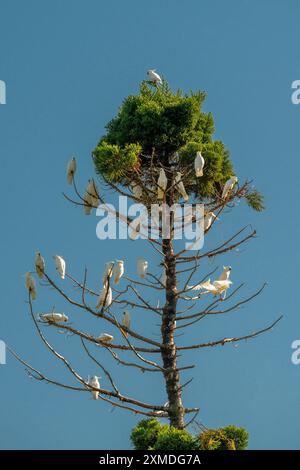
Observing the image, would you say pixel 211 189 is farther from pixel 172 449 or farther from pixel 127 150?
pixel 172 449

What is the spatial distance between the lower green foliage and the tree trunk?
220 mm

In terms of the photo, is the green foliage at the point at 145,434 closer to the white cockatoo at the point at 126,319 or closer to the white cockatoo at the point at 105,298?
the white cockatoo at the point at 126,319

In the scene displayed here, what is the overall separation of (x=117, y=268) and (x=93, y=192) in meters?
1.18

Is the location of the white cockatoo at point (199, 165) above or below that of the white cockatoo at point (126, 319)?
above

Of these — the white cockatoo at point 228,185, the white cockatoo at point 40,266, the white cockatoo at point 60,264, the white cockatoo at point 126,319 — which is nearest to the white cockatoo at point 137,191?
the white cockatoo at point 228,185

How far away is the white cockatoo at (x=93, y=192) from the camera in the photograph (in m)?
11.0

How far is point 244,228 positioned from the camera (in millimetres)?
11086

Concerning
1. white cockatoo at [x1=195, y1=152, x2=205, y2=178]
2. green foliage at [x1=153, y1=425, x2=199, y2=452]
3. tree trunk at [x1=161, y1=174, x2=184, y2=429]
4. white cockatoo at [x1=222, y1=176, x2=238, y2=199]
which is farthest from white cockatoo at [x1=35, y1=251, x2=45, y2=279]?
white cockatoo at [x1=222, y1=176, x2=238, y2=199]

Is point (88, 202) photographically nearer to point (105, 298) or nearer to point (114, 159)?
point (114, 159)

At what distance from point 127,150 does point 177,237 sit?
1228 mm

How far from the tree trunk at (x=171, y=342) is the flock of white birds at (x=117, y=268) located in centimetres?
16

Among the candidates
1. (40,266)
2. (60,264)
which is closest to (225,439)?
(60,264)

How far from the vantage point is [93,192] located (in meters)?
11.0
